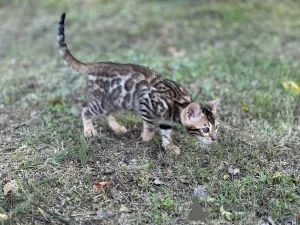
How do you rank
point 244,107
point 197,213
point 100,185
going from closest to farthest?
point 197,213 < point 100,185 < point 244,107

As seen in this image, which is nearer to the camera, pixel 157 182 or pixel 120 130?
pixel 157 182

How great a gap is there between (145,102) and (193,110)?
58 cm

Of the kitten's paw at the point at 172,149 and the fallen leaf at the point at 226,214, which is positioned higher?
the kitten's paw at the point at 172,149

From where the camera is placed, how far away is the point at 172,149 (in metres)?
4.52

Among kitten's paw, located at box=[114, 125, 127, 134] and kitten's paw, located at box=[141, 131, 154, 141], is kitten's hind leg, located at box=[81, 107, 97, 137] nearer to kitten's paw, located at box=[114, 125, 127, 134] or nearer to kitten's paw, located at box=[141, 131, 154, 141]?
kitten's paw, located at box=[114, 125, 127, 134]

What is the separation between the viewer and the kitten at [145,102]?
14.0 feet

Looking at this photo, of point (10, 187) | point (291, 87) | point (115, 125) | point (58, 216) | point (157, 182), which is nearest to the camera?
point (58, 216)

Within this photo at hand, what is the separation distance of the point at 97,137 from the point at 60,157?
593 mm

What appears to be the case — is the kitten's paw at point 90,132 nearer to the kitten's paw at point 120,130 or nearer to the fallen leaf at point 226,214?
the kitten's paw at point 120,130

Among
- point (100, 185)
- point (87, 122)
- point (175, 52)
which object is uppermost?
point (175, 52)

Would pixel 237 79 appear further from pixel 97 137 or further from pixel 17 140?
pixel 17 140

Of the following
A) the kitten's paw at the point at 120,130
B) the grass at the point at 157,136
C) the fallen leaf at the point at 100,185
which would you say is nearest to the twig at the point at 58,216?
the grass at the point at 157,136

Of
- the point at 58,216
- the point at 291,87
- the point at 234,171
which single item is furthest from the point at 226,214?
the point at 291,87

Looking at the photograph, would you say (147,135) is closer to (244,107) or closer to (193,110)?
(193,110)
